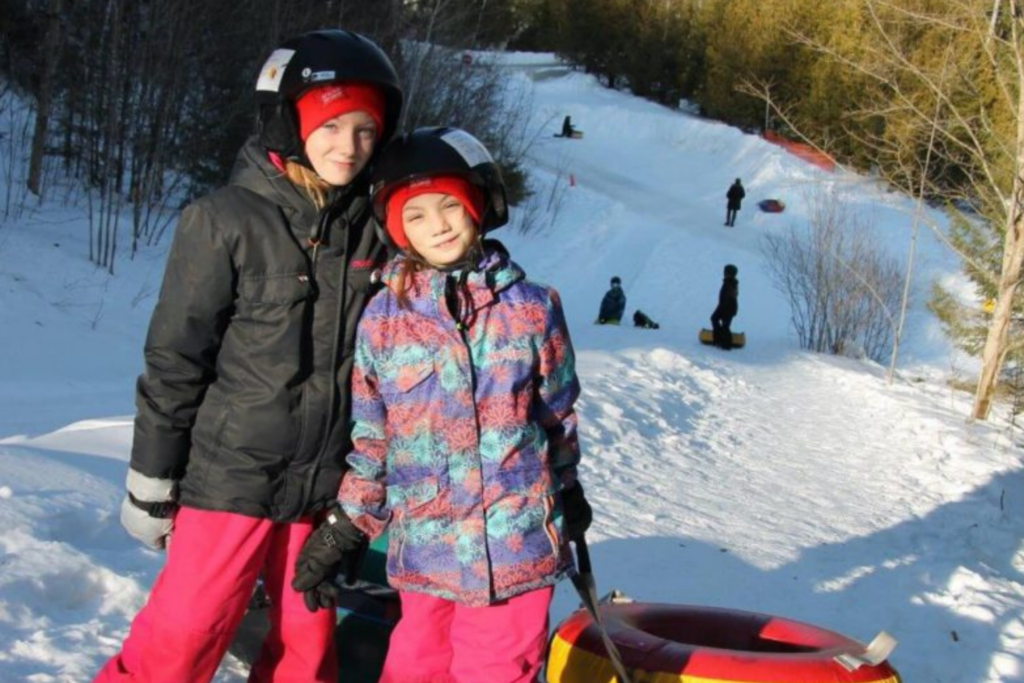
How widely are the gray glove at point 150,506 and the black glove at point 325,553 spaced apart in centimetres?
35

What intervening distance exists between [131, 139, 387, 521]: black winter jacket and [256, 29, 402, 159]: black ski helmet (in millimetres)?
86

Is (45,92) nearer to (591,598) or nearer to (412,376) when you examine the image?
(412,376)

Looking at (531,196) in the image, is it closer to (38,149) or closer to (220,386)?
(38,149)

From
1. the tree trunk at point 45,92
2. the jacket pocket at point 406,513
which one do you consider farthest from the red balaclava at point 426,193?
the tree trunk at point 45,92

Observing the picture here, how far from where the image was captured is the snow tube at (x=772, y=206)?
112ft

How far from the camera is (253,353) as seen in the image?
2742 millimetres

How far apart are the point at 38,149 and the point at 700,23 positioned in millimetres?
39512

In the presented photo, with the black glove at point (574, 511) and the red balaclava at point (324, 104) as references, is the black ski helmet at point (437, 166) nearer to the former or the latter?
the red balaclava at point (324, 104)

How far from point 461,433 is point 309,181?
2.52 ft

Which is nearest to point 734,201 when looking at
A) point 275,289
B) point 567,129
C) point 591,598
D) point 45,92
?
point 567,129

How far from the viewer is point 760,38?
146 feet

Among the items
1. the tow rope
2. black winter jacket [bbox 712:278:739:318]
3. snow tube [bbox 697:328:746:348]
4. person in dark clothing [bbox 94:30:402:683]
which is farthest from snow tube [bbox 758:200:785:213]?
person in dark clothing [bbox 94:30:402:683]

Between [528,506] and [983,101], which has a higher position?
[983,101]

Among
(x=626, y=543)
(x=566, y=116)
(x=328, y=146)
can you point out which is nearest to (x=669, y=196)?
(x=566, y=116)
